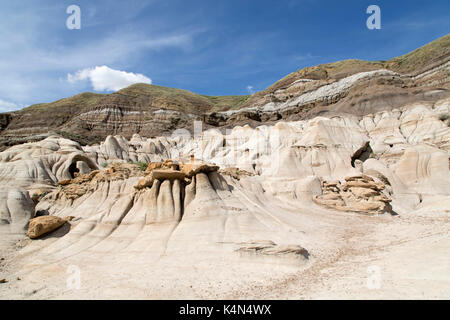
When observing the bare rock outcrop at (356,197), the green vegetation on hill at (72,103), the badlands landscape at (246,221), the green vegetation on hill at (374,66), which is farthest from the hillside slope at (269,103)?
the bare rock outcrop at (356,197)

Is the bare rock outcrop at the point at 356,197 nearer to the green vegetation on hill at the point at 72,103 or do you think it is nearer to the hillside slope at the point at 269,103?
the hillside slope at the point at 269,103

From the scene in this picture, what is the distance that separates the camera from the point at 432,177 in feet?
60.2

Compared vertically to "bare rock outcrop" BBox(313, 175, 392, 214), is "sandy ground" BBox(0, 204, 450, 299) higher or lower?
lower

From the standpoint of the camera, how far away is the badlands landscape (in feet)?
23.5

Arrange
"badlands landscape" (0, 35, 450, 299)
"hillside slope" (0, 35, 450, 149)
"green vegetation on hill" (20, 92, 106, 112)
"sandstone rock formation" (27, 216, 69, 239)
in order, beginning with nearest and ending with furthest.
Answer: "badlands landscape" (0, 35, 450, 299) → "sandstone rock formation" (27, 216, 69, 239) → "hillside slope" (0, 35, 450, 149) → "green vegetation on hill" (20, 92, 106, 112)

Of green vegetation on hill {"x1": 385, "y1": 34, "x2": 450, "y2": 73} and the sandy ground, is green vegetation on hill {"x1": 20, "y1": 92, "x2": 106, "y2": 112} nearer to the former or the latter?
the sandy ground

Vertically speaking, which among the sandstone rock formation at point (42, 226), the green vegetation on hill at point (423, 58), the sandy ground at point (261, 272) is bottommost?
the sandy ground at point (261, 272)

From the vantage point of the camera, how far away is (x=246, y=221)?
11.3 m

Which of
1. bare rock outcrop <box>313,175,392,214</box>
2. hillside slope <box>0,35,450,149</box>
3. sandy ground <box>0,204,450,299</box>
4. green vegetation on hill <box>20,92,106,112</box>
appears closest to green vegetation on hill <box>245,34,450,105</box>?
hillside slope <box>0,35,450,149</box>

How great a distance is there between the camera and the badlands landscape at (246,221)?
7172 mm

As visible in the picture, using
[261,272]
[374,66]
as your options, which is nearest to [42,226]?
[261,272]

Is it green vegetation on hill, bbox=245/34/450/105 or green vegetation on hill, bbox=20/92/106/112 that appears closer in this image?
green vegetation on hill, bbox=245/34/450/105

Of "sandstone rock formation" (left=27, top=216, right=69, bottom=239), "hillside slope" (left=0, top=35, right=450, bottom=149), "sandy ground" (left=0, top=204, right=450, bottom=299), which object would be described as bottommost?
"sandy ground" (left=0, top=204, right=450, bottom=299)
